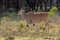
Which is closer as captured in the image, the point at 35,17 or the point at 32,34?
the point at 32,34

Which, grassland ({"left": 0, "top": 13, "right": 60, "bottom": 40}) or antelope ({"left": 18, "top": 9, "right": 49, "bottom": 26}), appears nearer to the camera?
grassland ({"left": 0, "top": 13, "right": 60, "bottom": 40})

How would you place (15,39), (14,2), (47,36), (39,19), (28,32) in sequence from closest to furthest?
(15,39) → (47,36) → (28,32) → (39,19) → (14,2)

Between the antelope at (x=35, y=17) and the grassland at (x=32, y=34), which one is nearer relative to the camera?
the grassland at (x=32, y=34)

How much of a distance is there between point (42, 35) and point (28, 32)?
1.14 metres

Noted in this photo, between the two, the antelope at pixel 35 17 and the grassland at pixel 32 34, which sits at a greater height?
the antelope at pixel 35 17

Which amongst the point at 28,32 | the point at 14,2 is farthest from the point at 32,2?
the point at 28,32

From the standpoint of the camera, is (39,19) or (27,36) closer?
(27,36)

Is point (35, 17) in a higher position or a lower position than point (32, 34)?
higher

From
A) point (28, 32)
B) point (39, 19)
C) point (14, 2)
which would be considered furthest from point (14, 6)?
point (28, 32)

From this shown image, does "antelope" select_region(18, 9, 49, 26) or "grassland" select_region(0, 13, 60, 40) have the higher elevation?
"antelope" select_region(18, 9, 49, 26)

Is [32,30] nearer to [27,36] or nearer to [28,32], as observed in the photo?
[28,32]

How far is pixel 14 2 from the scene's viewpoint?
33.1 m

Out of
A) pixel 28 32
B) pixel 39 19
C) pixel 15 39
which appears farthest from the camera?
pixel 39 19

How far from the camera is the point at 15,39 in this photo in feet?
38.0
